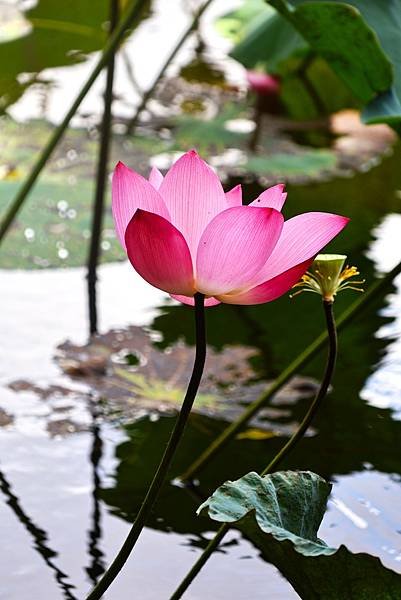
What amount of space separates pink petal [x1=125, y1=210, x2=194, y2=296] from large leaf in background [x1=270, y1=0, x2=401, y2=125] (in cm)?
42

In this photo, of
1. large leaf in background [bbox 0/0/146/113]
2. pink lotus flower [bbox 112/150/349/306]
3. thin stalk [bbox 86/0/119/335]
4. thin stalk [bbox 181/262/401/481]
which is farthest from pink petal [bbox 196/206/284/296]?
large leaf in background [bbox 0/0/146/113]

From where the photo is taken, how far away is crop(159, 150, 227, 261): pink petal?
33.8 inches

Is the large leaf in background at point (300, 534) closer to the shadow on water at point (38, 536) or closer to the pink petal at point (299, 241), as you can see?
the pink petal at point (299, 241)

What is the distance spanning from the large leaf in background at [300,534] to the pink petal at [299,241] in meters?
0.15

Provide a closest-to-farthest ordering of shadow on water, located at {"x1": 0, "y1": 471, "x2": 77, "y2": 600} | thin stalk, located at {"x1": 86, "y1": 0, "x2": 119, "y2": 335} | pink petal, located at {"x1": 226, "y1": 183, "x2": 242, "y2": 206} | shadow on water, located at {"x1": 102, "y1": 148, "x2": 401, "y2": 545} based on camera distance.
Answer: pink petal, located at {"x1": 226, "y1": 183, "x2": 242, "y2": 206} < shadow on water, located at {"x1": 0, "y1": 471, "x2": 77, "y2": 600} < shadow on water, located at {"x1": 102, "y1": 148, "x2": 401, "y2": 545} < thin stalk, located at {"x1": 86, "y1": 0, "x2": 119, "y2": 335}

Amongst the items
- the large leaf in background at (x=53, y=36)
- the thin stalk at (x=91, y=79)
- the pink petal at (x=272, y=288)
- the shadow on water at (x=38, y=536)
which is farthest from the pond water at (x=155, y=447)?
the large leaf in background at (x=53, y=36)

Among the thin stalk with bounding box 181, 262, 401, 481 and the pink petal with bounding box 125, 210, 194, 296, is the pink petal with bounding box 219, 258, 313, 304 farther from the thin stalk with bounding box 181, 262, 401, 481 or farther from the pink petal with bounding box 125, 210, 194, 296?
the thin stalk with bounding box 181, 262, 401, 481

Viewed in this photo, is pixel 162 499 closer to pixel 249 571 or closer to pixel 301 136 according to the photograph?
pixel 249 571

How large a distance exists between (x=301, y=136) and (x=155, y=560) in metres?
1.99

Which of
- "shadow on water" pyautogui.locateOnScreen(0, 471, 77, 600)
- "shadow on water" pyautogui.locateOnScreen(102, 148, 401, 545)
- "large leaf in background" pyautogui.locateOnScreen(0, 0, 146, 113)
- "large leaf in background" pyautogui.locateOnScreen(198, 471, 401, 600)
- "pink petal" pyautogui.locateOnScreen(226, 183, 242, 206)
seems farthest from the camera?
"large leaf in background" pyautogui.locateOnScreen(0, 0, 146, 113)

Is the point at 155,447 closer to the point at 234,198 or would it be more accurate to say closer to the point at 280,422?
the point at 280,422

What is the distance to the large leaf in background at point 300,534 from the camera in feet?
2.70

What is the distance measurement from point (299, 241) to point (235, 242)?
0.05 m

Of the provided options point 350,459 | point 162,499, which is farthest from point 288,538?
point 350,459
